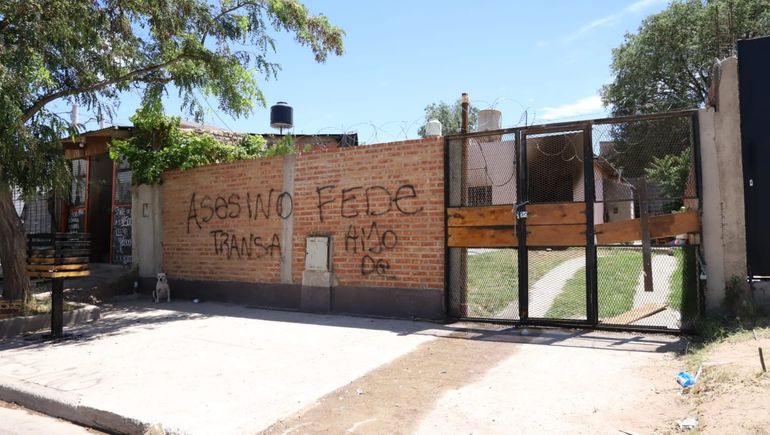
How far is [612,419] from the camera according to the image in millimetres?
3926

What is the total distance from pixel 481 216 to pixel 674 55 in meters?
24.0

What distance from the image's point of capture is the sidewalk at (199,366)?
4422 mm

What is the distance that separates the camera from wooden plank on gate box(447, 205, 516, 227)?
7.49 m

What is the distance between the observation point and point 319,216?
9.12 metres

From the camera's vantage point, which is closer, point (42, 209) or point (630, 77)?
point (42, 209)

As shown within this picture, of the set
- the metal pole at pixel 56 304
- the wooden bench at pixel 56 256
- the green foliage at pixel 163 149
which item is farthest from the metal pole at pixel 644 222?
the metal pole at pixel 56 304

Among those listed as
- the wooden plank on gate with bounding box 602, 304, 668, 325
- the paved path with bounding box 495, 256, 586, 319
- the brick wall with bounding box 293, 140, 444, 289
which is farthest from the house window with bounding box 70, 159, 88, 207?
the wooden plank on gate with bounding box 602, 304, 668, 325

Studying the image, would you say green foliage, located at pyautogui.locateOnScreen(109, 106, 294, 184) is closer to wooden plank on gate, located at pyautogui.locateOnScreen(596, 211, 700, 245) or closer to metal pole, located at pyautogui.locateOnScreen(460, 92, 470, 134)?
metal pole, located at pyautogui.locateOnScreen(460, 92, 470, 134)

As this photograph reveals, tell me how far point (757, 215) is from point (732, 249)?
18.9 inches

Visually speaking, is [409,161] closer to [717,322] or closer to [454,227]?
[454,227]

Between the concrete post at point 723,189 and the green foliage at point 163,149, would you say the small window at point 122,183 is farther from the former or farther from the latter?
the concrete post at point 723,189

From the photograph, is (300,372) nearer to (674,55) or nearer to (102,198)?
(102,198)

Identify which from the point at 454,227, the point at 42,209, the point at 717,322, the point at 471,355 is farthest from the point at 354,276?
the point at 42,209

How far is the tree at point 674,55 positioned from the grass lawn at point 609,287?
19265 millimetres
